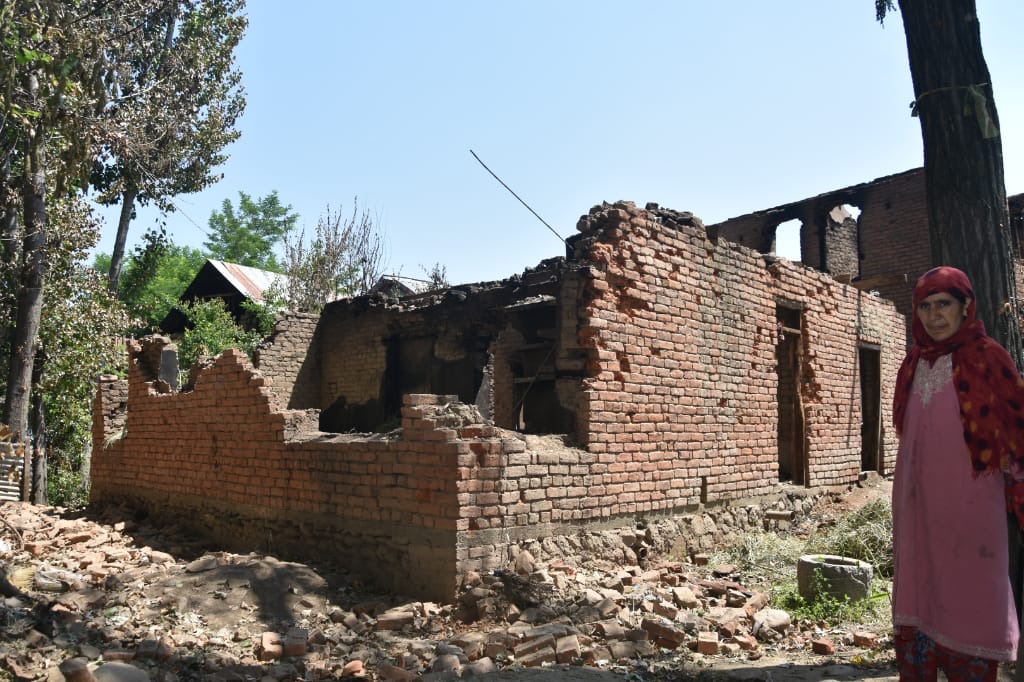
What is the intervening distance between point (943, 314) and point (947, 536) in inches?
34.1

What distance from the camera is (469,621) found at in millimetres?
5199

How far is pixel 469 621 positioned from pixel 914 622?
300cm

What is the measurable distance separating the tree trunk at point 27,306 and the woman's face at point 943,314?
1159cm

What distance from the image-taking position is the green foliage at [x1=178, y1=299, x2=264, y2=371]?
16.9m

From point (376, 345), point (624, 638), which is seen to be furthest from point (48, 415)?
point (624, 638)

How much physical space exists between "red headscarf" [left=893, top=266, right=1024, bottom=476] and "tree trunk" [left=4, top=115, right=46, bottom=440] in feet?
38.2

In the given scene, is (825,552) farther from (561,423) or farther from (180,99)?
(180,99)

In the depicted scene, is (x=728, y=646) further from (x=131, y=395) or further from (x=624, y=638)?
(x=131, y=395)

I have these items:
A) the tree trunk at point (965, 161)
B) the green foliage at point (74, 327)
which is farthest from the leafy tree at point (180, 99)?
the tree trunk at point (965, 161)

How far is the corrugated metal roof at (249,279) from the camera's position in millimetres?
21656

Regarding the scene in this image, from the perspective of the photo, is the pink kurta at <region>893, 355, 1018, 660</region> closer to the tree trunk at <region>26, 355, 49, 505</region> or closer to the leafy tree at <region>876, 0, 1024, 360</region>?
the leafy tree at <region>876, 0, 1024, 360</region>

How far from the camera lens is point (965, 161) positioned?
4.19 meters

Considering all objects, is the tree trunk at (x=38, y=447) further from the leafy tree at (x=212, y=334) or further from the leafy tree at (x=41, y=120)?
the leafy tree at (x=212, y=334)

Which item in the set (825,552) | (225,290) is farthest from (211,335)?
(825,552)
